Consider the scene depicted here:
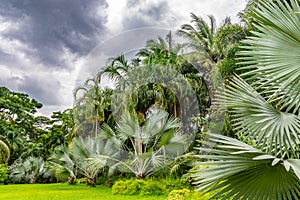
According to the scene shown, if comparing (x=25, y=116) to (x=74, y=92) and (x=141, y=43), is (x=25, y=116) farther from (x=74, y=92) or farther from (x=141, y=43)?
(x=141, y=43)

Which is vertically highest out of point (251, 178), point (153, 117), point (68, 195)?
point (153, 117)

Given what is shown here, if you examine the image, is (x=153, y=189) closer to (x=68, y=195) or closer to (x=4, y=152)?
(x=68, y=195)

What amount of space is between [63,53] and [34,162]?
968 centimetres

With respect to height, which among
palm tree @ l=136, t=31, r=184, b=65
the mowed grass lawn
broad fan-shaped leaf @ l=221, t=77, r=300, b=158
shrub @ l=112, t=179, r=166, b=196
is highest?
palm tree @ l=136, t=31, r=184, b=65

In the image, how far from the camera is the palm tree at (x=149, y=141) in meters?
11.8

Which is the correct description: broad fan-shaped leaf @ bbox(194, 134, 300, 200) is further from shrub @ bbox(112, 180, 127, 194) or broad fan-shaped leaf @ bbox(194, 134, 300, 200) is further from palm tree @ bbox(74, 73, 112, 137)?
palm tree @ bbox(74, 73, 112, 137)

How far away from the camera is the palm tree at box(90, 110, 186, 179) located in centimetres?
1184

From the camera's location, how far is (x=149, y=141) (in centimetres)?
1287

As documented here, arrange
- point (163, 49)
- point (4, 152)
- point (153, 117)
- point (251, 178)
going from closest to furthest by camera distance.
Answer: point (251, 178) < point (153, 117) < point (163, 49) < point (4, 152)

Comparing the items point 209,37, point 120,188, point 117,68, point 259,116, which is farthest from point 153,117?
point 259,116

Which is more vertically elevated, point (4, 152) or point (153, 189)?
point (4, 152)

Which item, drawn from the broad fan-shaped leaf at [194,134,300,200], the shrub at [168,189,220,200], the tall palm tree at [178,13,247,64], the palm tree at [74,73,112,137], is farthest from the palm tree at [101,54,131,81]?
the broad fan-shaped leaf at [194,134,300,200]

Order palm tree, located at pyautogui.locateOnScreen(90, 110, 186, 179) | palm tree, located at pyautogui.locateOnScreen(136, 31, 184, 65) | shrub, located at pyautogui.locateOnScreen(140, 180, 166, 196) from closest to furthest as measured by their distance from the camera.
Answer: shrub, located at pyautogui.locateOnScreen(140, 180, 166, 196)
palm tree, located at pyautogui.locateOnScreen(90, 110, 186, 179)
palm tree, located at pyautogui.locateOnScreen(136, 31, 184, 65)

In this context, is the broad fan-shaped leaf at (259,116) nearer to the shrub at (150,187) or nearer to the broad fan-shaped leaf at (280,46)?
the broad fan-shaped leaf at (280,46)
